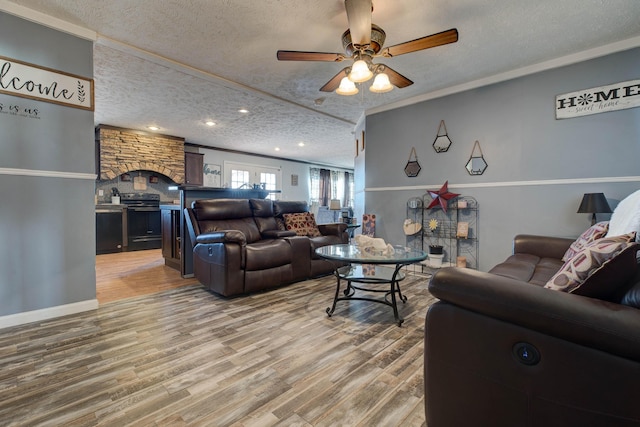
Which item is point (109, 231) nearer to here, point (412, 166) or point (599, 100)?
point (412, 166)

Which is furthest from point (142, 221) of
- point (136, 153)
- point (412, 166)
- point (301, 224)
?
point (412, 166)

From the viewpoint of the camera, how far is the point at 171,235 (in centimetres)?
423

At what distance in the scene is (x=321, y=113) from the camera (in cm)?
499

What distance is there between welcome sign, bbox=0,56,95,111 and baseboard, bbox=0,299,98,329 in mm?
1789

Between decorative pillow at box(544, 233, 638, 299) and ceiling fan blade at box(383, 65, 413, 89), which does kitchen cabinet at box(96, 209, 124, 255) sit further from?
decorative pillow at box(544, 233, 638, 299)

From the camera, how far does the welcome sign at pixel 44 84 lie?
7.47 ft

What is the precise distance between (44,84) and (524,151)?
4909 millimetres

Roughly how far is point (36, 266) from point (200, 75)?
2.60m

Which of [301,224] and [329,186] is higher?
[329,186]

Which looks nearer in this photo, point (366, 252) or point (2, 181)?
point (2, 181)

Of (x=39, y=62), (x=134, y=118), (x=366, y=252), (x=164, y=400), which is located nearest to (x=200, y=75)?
(x=39, y=62)

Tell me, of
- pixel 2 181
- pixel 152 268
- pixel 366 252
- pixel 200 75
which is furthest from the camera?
pixel 152 268

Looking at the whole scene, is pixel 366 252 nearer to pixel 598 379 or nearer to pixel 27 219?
pixel 598 379

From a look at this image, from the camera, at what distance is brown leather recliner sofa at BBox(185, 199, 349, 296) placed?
2.86 metres
